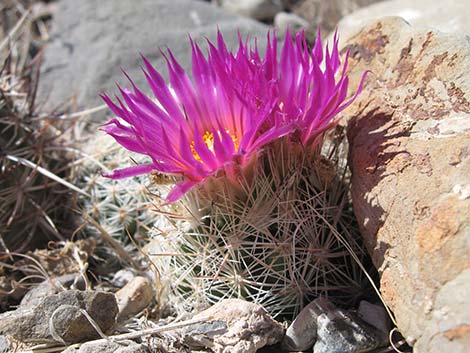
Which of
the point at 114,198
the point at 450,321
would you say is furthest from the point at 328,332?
the point at 114,198

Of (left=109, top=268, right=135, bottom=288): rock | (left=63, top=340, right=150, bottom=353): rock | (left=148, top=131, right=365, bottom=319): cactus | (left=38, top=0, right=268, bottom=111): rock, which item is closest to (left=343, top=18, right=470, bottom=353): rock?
(left=148, top=131, right=365, bottom=319): cactus

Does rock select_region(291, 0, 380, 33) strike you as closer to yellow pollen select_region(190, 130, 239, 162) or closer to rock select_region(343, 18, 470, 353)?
rock select_region(343, 18, 470, 353)

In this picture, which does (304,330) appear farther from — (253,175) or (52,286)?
(52,286)

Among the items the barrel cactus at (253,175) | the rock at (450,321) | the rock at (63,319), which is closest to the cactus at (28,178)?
the rock at (63,319)

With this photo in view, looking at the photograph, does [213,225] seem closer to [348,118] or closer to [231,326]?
[231,326]

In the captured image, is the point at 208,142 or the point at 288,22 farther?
the point at 288,22

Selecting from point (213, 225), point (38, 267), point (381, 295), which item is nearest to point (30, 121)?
point (38, 267)
